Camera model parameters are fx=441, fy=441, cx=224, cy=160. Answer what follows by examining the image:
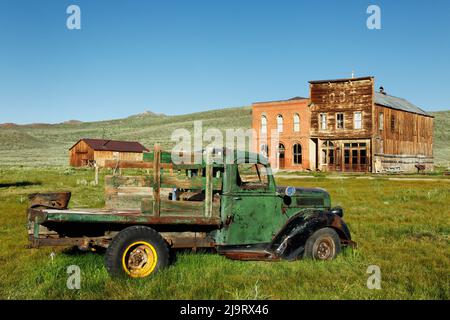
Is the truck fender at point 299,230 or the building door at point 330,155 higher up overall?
the building door at point 330,155

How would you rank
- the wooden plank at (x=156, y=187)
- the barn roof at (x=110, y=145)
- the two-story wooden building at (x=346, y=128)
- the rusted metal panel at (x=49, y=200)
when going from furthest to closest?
the barn roof at (x=110, y=145), the two-story wooden building at (x=346, y=128), the rusted metal panel at (x=49, y=200), the wooden plank at (x=156, y=187)

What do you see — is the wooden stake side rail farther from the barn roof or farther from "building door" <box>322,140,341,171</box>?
the barn roof

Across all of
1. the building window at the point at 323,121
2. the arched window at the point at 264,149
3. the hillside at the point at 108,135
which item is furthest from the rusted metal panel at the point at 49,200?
the hillside at the point at 108,135

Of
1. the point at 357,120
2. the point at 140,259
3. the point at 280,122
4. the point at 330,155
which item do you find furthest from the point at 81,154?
the point at 140,259

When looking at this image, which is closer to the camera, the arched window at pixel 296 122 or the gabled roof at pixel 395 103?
the gabled roof at pixel 395 103

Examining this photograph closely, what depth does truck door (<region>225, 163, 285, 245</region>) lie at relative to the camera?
7.39m

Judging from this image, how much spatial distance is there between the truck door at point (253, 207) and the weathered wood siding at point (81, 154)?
209ft

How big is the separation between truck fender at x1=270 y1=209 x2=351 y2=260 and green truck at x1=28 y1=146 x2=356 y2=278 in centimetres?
2

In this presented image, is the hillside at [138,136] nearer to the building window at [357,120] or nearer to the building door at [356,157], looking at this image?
the building door at [356,157]

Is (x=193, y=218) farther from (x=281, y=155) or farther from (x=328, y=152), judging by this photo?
(x=281, y=155)

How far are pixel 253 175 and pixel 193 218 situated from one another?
1624 mm

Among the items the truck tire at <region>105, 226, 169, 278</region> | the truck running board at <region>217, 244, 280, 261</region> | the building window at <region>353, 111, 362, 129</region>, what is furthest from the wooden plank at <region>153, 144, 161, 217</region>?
the building window at <region>353, 111, 362, 129</region>

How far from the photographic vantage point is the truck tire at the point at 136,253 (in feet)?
20.6
